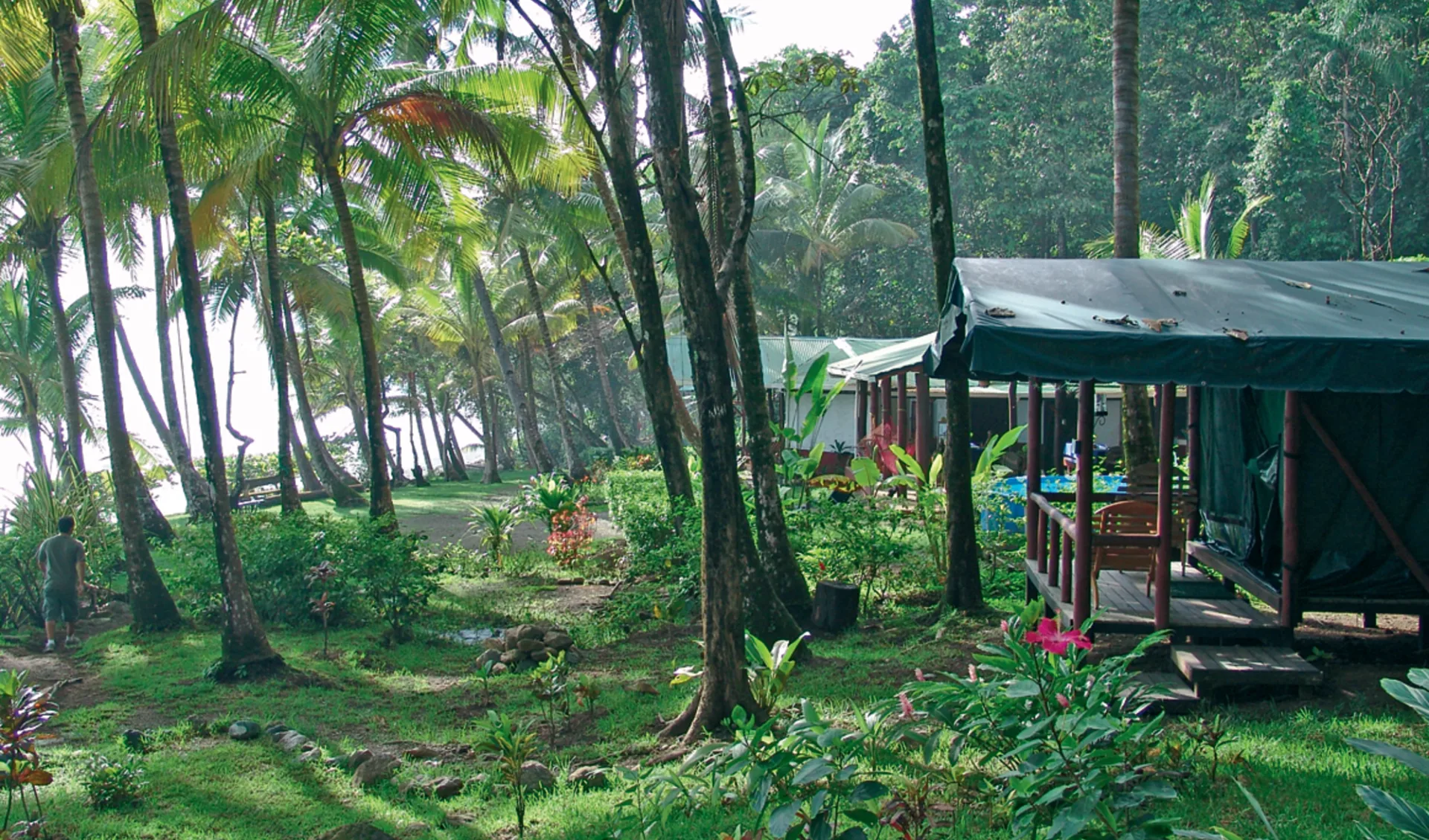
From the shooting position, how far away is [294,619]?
450 inches

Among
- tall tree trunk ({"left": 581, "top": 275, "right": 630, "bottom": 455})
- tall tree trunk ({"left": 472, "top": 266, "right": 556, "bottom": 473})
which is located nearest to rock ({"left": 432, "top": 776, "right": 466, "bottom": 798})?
tall tree trunk ({"left": 472, "top": 266, "right": 556, "bottom": 473})

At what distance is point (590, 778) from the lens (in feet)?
18.8

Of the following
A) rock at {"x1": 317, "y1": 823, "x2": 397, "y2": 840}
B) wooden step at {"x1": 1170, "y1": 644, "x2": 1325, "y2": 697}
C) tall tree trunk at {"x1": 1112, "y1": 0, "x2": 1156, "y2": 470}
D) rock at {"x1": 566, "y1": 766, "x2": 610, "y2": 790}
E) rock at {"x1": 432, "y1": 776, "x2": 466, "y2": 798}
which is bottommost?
rock at {"x1": 432, "y1": 776, "x2": 466, "y2": 798}

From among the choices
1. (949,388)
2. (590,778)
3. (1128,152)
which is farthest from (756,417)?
(1128,152)

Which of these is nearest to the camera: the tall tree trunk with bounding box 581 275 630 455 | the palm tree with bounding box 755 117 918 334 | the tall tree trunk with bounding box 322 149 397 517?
the tall tree trunk with bounding box 322 149 397 517

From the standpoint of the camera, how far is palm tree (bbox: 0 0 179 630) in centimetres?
1050

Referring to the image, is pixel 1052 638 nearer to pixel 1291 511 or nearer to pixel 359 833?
pixel 359 833

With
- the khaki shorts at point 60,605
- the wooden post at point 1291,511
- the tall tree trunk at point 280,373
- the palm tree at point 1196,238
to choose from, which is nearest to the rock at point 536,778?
the wooden post at point 1291,511

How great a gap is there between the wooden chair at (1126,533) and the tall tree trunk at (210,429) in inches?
273

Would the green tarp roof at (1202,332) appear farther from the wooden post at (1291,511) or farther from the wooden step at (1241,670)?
the wooden step at (1241,670)

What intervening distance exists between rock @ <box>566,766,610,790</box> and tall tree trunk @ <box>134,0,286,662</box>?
4536mm

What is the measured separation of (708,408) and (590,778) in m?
2.21

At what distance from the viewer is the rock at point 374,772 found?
6090mm

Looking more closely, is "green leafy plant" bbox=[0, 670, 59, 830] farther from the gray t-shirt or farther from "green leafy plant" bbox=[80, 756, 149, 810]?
the gray t-shirt
